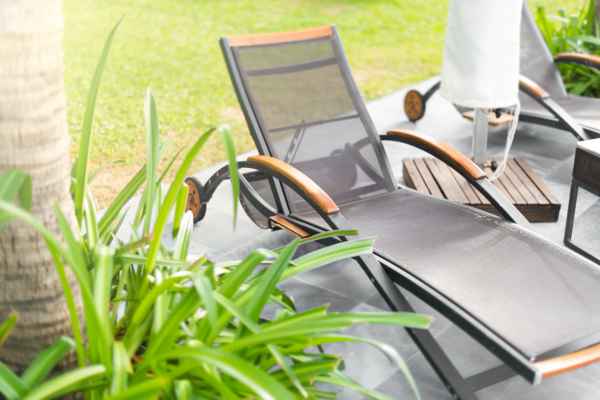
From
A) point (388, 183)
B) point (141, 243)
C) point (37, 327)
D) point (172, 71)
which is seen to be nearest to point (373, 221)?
point (388, 183)

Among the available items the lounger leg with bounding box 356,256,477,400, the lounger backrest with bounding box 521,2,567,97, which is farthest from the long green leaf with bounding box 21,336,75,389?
the lounger backrest with bounding box 521,2,567,97

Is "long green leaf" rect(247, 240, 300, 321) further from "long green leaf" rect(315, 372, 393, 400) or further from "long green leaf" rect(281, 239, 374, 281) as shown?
"long green leaf" rect(315, 372, 393, 400)

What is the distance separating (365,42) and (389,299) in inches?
238

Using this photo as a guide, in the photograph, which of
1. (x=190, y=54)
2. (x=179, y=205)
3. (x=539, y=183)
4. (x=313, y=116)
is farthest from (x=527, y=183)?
(x=190, y=54)

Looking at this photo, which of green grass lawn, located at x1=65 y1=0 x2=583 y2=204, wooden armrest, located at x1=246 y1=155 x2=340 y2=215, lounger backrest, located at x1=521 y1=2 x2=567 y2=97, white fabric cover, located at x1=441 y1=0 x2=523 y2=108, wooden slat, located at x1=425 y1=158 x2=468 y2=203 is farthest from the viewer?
green grass lawn, located at x1=65 y1=0 x2=583 y2=204

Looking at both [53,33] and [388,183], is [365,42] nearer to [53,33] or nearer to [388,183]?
[388,183]

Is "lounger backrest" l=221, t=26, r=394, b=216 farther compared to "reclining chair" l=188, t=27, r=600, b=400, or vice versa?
"lounger backrest" l=221, t=26, r=394, b=216

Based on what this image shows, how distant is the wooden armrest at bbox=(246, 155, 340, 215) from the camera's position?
3068mm

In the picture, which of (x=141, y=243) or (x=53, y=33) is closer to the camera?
(x=53, y=33)

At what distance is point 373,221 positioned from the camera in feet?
10.8

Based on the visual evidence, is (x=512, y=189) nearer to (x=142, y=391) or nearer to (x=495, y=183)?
(x=495, y=183)

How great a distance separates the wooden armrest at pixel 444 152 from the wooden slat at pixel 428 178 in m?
0.39

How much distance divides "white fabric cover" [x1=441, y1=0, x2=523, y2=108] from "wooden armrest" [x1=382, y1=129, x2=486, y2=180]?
21.6 inches

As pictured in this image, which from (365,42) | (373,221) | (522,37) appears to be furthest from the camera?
(365,42)
